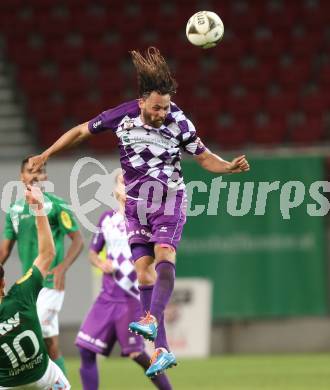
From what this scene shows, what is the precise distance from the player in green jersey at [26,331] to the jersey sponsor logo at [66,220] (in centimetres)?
229

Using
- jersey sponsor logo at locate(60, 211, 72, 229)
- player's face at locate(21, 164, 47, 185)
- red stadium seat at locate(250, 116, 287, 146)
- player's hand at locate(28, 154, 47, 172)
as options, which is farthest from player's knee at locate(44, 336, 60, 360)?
red stadium seat at locate(250, 116, 287, 146)

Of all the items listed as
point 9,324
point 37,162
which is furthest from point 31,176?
point 9,324

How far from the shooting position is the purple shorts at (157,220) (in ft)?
26.1

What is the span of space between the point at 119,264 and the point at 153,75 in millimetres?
2420

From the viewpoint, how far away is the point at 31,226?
9461 mm

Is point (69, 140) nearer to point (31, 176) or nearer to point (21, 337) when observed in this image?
point (31, 176)

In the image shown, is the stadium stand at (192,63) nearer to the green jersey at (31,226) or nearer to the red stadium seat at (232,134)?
the red stadium seat at (232,134)

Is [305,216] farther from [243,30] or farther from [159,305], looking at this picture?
[159,305]

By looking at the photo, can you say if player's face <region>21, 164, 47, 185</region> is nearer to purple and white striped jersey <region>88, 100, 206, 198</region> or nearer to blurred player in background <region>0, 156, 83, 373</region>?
blurred player in background <region>0, 156, 83, 373</region>

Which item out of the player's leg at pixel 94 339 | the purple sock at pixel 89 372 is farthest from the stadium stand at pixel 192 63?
the purple sock at pixel 89 372

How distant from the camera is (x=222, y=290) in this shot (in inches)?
573

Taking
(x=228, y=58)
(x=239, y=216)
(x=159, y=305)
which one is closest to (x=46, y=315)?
(x=159, y=305)

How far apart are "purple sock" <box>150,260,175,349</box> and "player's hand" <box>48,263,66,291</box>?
1676 mm

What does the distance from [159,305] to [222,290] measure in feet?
22.7
